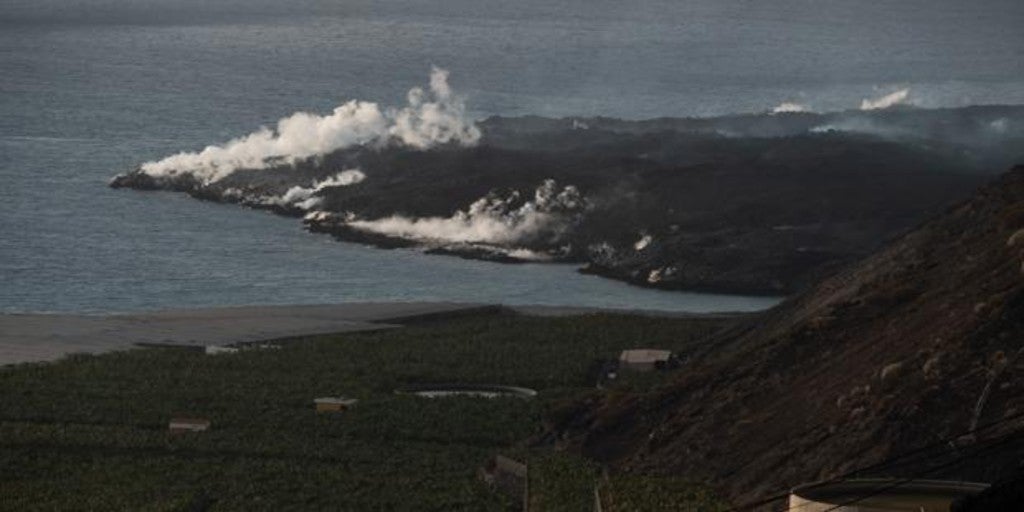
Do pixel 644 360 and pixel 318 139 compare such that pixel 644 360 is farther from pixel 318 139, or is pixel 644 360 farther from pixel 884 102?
pixel 884 102

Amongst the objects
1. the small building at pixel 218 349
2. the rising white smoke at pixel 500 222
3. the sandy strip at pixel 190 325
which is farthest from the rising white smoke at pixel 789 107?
the small building at pixel 218 349

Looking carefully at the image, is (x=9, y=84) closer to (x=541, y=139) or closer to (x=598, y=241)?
(x=541, y=139)

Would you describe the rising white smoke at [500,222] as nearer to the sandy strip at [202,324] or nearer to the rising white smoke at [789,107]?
the sandy strip at [202,324]

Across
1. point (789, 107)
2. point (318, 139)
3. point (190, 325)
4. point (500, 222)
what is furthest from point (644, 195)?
point (789, 107)

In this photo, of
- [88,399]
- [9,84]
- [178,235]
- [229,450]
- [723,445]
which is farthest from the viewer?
[9,84]

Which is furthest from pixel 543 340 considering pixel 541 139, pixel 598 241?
pixel 541 139

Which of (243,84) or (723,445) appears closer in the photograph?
(723,445)

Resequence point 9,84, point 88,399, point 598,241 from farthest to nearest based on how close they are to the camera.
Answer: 1. point 9,84
2. point 598,241
3. point 88,399
